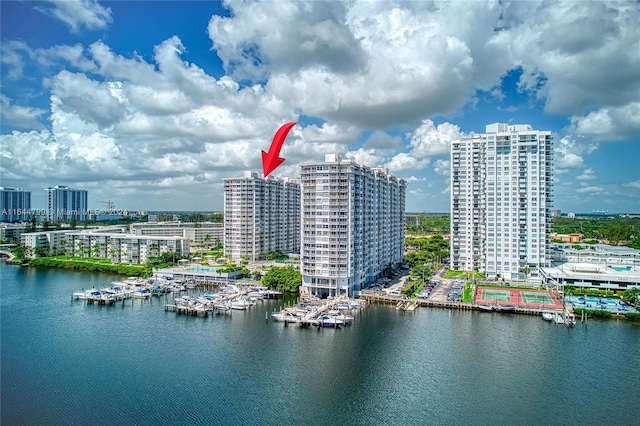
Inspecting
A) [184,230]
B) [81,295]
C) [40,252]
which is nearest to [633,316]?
[81,295]

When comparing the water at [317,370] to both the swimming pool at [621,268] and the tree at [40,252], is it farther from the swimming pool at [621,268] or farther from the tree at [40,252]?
the tree at [40,252]

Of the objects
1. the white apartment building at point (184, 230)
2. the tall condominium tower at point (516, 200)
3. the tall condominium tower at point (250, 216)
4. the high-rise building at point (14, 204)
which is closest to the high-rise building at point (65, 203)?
the high-rise building at point (14, 204)

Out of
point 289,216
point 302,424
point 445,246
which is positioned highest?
point 289,216

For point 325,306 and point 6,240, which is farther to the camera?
point 6,240

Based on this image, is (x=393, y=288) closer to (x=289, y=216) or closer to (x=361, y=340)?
(x=361, y=340)

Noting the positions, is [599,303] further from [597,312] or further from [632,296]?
[632,296]

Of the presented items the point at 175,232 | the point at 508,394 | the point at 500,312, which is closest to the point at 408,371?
the point at 508,394

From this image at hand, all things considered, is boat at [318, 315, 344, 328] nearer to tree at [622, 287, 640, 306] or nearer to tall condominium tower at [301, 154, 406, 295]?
tall condominium tower at [301, 154, 406, 295]
